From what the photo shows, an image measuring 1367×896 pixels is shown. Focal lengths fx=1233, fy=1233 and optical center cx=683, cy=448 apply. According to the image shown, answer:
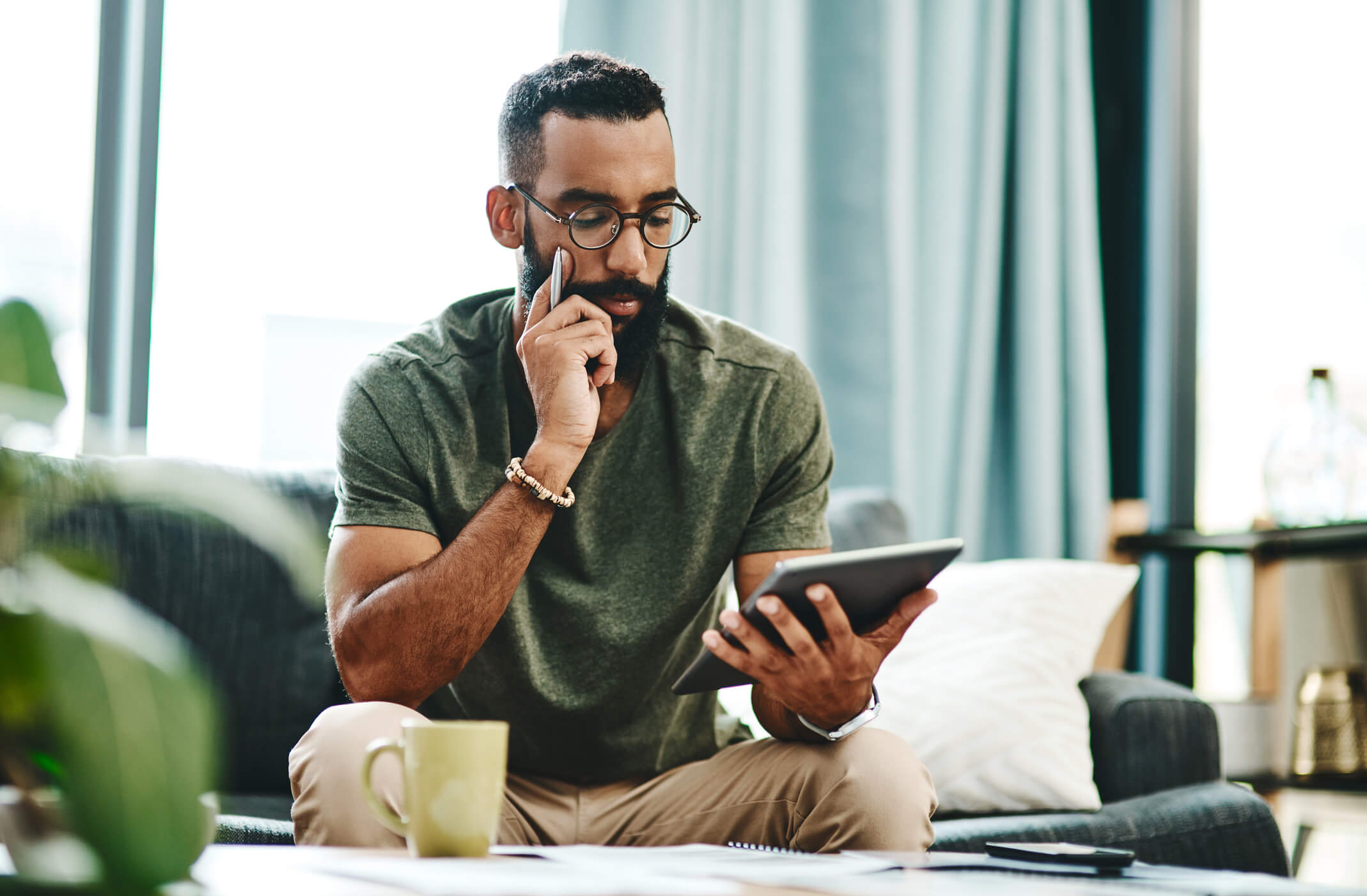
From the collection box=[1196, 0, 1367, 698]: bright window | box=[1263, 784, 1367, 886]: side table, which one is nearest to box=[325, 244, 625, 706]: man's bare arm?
box=[1263, 784, 1367, 886]: side table

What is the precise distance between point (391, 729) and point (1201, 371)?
251 centimetres

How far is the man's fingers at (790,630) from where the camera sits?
3.49 feet

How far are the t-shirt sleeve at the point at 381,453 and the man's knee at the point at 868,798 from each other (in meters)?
0.52

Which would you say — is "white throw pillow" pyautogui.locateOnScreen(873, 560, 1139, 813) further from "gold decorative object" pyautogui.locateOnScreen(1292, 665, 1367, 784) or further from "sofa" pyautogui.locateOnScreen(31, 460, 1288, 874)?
"gold decorative object" pyautogui.locateOnScreen(1292, 665, 1367, 784)

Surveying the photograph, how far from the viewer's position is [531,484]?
135 centimetres

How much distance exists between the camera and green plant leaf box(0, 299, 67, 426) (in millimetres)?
328

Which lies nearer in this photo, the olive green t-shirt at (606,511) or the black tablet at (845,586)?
the black tablet at (845,586)

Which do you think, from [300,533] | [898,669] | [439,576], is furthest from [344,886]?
[898,669]

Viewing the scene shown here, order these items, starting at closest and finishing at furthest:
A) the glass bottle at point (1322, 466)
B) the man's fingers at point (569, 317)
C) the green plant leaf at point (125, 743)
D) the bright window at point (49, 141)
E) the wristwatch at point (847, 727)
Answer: the green plant leaf at point (125, 743), the wristwatch at point (847, 727), the man's fingers at point (569, 317), the bright window at point (49, 141), the glass bottle at point (1322, 466)

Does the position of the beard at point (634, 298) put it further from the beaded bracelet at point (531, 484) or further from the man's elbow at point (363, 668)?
the man's elbow at point (363, 668)

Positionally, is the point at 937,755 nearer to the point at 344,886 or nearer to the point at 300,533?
the point at 344,886

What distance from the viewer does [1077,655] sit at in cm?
189

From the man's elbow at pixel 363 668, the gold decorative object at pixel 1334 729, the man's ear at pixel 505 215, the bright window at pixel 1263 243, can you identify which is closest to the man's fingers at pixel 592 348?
the man's ear at pixel 505 215

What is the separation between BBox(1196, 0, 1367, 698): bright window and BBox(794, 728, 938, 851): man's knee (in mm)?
1964
